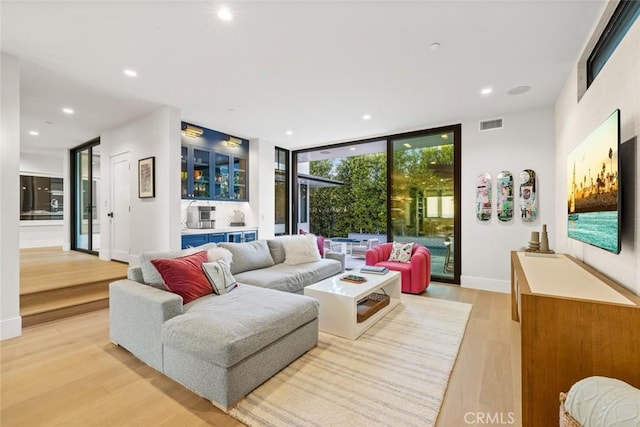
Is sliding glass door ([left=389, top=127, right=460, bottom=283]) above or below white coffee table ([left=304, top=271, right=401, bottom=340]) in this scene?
above

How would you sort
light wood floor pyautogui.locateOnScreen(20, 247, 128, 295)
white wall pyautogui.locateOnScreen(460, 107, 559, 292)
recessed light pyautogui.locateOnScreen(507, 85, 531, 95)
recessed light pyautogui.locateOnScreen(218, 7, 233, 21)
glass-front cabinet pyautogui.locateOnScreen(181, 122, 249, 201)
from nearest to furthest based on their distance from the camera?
recessed light pyautogui.locateOnScreen(218, 7, 233, 21), recessed light pyautogui.locateOnScreen(507, 85, 531, 95), light wood floor pyautogui.locateOnScreen(20, 247, 128, 295), white wall pyautogui.locateOnScreen(460, 107, 559, 292), glass-front cabinet pyautogui.locateOnScreen(181, 122, 249, 201)

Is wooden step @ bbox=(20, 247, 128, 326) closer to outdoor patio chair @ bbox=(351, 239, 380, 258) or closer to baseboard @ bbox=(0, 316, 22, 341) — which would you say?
baseboard @ bbox=(0, 316, 22, 341)

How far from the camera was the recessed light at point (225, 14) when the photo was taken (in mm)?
2135

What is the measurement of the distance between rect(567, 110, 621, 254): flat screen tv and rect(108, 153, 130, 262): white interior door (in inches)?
240

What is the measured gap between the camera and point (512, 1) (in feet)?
6.70

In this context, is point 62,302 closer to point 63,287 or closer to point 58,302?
point 58,302

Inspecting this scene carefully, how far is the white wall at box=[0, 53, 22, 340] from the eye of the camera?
2705 millimetres

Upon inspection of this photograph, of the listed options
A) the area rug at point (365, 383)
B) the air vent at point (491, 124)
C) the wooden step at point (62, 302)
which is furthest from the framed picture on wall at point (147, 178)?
the air vent at point (491, 124)

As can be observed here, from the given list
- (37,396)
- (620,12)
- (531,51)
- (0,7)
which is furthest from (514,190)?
(0,7)

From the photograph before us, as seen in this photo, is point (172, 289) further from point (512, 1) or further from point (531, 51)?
point (531, 51)

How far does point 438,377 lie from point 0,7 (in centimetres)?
431

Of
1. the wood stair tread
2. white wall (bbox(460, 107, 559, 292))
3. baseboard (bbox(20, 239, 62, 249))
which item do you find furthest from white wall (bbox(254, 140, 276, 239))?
baseboard (bbox(20, 239, 62, 249))

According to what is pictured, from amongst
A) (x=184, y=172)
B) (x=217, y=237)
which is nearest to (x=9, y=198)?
(x=184, y=172)

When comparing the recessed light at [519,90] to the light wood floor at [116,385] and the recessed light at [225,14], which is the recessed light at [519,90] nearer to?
the light wood floor at [116,385]
